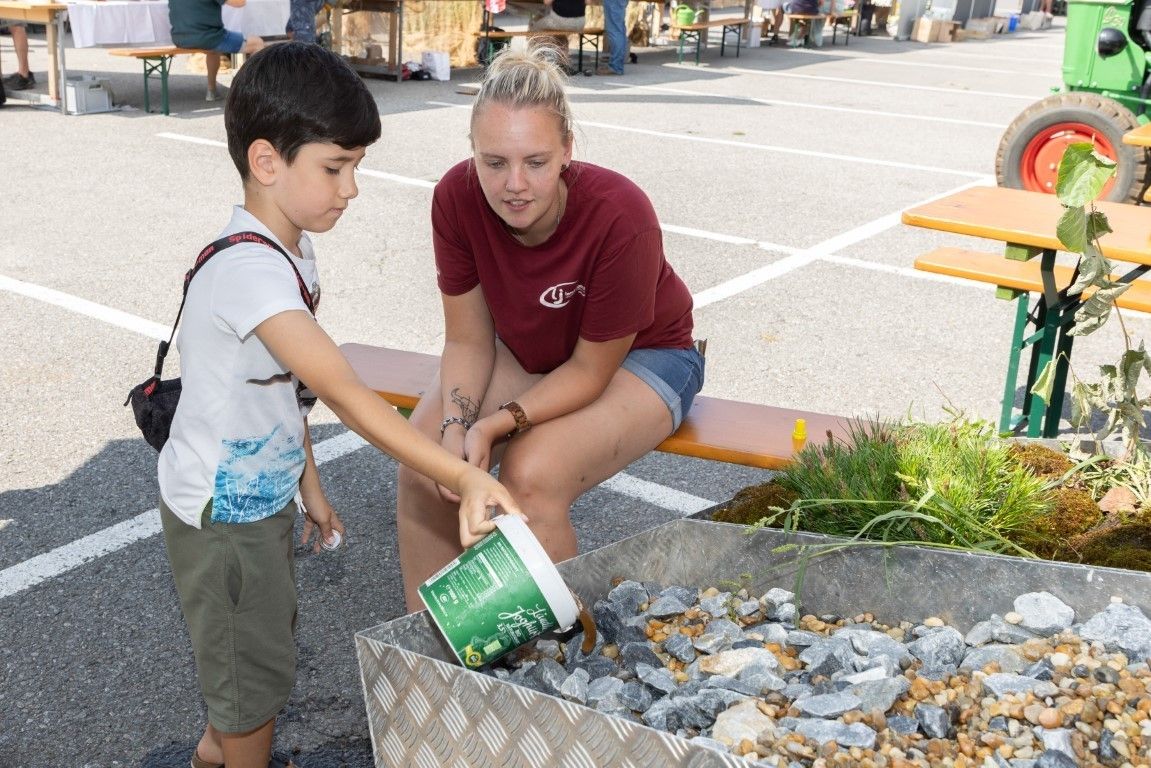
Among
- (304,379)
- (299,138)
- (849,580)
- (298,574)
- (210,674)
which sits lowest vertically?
(298,574)

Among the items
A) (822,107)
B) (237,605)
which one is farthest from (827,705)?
(822,107)

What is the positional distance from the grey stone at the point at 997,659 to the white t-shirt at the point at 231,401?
1264mm

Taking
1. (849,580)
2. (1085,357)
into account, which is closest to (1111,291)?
(849,580)

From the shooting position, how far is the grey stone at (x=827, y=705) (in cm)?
191

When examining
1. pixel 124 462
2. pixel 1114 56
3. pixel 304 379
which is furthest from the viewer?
pixel 1114 56

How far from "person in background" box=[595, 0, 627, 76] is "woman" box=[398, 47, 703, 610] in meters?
11.9

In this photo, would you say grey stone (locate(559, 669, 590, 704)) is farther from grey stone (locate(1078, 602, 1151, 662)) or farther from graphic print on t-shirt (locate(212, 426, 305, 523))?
grey stone (locate(1078, 602, 1151, 662))

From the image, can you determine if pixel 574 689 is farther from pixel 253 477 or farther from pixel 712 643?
pixel 253 477

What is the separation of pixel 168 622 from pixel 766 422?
64.8 inches

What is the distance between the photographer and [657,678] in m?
2.07

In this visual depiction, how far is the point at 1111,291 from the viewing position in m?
2.60

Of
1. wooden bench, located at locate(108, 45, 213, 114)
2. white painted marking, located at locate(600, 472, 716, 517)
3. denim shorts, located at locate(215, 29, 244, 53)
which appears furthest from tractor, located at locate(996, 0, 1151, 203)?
wooden bench, located at locate(108, 45, 213, 114)

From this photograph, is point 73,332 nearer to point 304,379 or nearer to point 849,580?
point 304,379

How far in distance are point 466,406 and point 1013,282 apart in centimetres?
218
